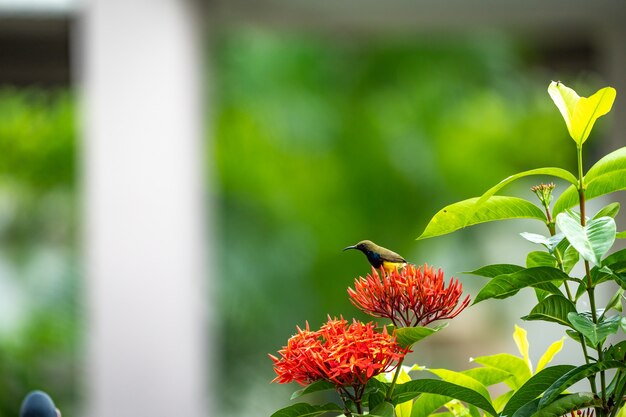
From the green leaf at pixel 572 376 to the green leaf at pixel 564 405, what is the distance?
10 millimetres

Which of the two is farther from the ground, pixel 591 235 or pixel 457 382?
pixel 591 235

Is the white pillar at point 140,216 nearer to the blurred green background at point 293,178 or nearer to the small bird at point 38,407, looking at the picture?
the blurred green background at point 293,178

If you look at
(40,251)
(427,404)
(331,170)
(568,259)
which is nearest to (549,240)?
(568,259)

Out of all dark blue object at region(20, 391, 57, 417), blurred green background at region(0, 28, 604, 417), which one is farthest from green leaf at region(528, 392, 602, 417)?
blurred green background at region(0, 28, 604, 417)

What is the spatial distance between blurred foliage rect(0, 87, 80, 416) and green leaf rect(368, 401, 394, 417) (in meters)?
4.99

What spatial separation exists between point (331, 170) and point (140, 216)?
111 inches

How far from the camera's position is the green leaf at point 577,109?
24.5 inches

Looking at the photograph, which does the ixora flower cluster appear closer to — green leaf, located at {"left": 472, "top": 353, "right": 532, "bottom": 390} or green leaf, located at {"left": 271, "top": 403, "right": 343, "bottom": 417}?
green leaf, located at {"left": 271, "top": 403, "right": 343, "bottom": 417}

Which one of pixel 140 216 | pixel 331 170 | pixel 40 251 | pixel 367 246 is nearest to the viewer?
pixel 367 246

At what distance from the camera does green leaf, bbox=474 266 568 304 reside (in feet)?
1.93

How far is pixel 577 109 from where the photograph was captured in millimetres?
628

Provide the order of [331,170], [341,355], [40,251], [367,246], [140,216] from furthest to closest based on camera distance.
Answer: [331,170], [40,251], [140,216], [367,246], [341,355]

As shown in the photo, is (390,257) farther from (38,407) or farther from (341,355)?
(38,407)

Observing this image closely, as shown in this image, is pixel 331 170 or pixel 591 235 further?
pixel 331 170
